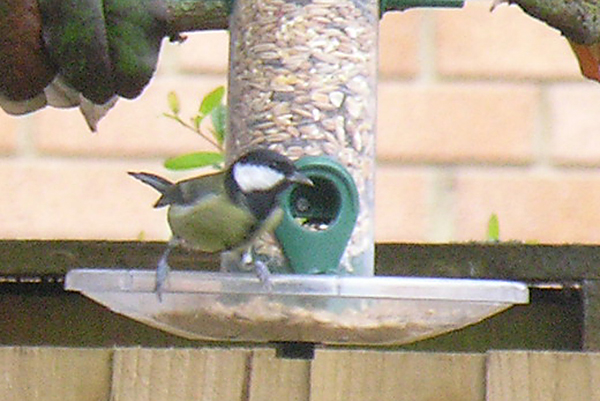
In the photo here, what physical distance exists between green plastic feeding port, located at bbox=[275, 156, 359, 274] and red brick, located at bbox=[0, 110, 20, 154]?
0.85 m

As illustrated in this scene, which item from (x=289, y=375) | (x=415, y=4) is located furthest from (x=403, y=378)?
(x=415, y=4)

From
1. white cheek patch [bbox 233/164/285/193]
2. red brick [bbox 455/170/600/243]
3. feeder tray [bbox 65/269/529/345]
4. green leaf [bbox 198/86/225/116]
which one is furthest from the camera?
red brick [bbox 455/170/600/243]

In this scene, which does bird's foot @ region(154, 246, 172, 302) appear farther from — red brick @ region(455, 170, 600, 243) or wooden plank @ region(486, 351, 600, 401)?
red brick @ region(455, 170, 600, 243)

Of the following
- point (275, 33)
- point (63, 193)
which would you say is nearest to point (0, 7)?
point (275, 33)

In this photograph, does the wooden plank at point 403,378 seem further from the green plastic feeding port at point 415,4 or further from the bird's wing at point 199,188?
the green plastic feeding port at point 415,4

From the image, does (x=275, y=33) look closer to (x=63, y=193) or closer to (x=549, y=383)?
(x=549, y=383)

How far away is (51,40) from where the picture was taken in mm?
1444

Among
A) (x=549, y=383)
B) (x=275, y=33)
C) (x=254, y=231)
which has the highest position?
(x=275, y=33)

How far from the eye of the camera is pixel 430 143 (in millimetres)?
2129

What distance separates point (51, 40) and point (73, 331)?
0.93ft

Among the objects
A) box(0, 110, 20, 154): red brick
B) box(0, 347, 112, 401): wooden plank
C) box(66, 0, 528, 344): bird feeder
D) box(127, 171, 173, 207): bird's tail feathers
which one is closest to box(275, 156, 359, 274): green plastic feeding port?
box(66, 0, 528, 344): bird feeder

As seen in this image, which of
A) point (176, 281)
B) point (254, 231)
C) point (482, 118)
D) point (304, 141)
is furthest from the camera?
point (482, 118)

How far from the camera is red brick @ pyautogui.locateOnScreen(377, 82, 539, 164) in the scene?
2129 millimetres

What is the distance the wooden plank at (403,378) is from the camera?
1266 mm
